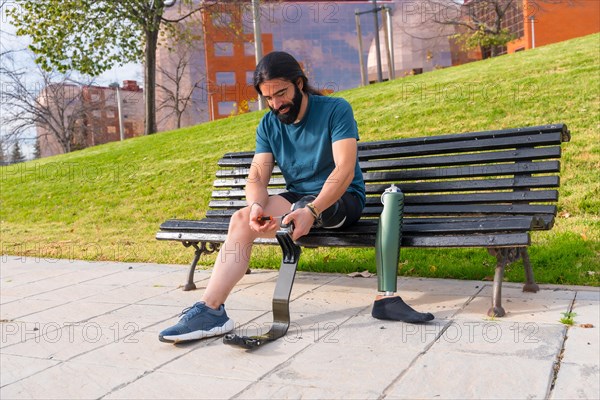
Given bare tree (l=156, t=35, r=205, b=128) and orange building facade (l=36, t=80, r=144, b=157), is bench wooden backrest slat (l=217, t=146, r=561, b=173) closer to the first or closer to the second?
orange building facade (l=36, t=80, r=144, b=157)

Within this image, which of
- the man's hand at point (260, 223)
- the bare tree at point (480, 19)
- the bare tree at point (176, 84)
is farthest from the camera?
the bare tree at point (176, 84)

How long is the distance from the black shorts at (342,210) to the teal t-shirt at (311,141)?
6cm

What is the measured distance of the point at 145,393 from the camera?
9.33 ft

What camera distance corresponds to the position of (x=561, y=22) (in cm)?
3122

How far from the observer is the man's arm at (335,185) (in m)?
3.60

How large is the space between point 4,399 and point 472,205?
2.98m

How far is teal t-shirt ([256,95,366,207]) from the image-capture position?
3.97 meters

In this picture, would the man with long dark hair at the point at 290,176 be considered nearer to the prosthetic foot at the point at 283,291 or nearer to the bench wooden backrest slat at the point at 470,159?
the prosthetic foot at the point at 283,291

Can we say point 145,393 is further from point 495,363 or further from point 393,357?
point 495,363

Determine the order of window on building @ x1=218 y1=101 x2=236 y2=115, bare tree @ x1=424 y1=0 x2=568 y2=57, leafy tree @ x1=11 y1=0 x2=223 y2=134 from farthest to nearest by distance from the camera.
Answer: window on building @ x1=218 y1=101 x2=236 y2=115, bare tree @ x1=424 y1=0 x2=568 y2=57, leafy tree @ x1=11 y1=0 x2=223 y2=134

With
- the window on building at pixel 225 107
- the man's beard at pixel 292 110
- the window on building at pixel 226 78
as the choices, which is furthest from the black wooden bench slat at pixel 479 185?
the window on building at pixel 225 107

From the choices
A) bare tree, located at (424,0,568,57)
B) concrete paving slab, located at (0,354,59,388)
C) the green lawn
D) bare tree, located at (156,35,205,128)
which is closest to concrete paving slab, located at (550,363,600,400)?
the green lawn

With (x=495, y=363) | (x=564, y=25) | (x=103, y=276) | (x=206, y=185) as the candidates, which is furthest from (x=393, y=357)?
(x=564, y=25)

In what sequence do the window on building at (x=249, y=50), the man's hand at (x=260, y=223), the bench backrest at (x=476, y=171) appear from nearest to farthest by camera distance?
1. the man's hand at (x=260, y=223)
2. the bench backrest at (x=476, y=171)
3. the window on building at (x=249, y=50)
